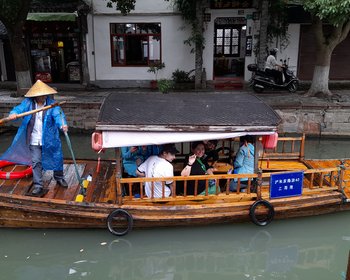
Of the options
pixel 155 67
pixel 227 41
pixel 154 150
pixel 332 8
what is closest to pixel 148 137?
pixel 154 150

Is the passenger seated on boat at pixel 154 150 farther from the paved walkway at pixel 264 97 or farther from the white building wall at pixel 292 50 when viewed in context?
the white building wall at pixel 292 50

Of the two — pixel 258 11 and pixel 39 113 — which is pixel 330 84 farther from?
pixel 39 113

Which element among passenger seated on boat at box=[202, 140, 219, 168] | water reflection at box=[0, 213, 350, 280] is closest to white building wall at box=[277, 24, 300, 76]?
passenger seated on boat at box=[202, 140, 219, 168]

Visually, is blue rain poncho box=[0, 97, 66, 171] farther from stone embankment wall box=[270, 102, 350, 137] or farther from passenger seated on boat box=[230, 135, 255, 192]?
stone embankment wall box=[270, 102, 350, 137]

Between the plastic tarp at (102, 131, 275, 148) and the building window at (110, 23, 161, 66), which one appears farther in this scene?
the building window at (110, 23, 161, 66)

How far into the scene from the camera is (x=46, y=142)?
16.0 feet

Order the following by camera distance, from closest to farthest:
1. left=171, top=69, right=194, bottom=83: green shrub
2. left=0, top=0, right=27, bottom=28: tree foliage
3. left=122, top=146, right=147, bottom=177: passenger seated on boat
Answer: left=122, top=146, right=147, bottom=177: passenger seated on boat
left=0, top=0, right=27, bottom=28: tree foliage
left=171, top=69, right=194, bottom=83: green shrub

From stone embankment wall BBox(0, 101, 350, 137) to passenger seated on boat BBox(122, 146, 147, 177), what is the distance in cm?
523

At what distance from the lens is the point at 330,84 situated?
13.0 meters

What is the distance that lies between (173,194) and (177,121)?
3.48 feet

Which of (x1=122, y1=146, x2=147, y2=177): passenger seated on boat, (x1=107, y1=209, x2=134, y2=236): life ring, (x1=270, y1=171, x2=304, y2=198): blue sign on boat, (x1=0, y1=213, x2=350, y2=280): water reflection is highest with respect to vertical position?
(x1=122, y1=146, x2=147, y2=177): passenger seated on boat

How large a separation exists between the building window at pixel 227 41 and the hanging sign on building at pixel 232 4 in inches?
80.4

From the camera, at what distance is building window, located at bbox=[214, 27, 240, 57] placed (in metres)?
14.5

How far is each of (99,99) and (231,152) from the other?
20.8 feet
